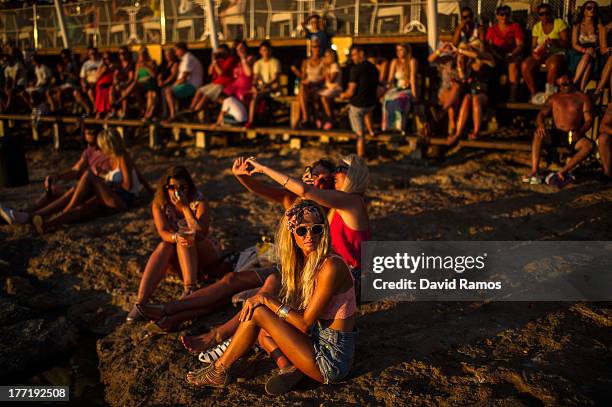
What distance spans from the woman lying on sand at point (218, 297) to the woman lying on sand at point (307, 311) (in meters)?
0.63

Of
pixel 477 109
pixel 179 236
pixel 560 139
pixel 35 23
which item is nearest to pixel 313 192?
pixel 179 236

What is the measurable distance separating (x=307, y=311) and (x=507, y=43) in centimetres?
667

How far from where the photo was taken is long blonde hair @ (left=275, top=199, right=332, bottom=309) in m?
3.49

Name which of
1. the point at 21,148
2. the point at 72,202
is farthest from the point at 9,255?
the point at 21,148

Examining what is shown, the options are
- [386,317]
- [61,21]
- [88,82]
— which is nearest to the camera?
[386,317]

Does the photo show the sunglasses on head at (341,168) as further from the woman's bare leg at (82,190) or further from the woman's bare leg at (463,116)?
the woman's bare leg at (463,116)

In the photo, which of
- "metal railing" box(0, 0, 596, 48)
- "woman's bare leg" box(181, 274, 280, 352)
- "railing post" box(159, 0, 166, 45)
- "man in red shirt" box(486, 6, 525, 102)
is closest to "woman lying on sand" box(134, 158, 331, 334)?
"woman's bare leg" box(181, 274, 280, 352)

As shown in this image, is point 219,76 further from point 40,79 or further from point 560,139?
point 40,79

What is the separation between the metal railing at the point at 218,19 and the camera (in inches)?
392

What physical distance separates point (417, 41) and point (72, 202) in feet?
20.0

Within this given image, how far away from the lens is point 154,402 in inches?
151

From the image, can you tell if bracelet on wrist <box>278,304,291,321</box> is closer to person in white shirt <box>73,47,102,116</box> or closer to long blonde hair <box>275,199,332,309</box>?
long blonde hair <box>275,199,332,309</box>

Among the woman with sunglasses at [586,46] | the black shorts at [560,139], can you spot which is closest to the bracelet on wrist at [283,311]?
the black shorts at [560,139]

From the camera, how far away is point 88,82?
13.0m
